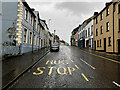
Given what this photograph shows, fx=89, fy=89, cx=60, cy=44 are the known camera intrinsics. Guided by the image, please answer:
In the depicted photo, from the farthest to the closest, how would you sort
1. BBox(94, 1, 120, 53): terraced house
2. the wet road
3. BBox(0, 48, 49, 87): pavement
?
1. BBox(94, 1, 120, 53): terraced house
2. BBox(0, 48, 49, 87): pavement
3. the wet road

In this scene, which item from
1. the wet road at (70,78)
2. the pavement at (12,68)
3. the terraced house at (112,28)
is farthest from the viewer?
the terraced house at (112,28)

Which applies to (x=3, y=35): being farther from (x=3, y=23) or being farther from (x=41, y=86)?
(x=41, y=86)

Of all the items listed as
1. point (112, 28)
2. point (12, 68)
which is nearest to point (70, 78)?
point (12, 68)

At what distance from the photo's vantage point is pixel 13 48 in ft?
37.7

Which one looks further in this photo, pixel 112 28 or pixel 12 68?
pixel 112 28

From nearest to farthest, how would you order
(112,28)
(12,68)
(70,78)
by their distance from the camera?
(70,78), (12,68), (112,28)

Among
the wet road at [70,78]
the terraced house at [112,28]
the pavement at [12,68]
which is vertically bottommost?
the wet road at [70,78]

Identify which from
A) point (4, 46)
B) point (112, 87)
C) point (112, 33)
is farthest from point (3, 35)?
point (112, 33)

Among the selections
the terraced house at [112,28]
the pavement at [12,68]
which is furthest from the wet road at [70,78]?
the terraced house at [112,28]

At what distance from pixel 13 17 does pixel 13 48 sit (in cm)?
465

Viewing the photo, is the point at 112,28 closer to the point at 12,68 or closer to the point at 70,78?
the point at 70,78

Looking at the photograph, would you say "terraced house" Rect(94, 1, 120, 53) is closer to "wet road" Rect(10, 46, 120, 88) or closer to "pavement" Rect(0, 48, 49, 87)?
"wet road" Rect(10, 46, 120, 88)

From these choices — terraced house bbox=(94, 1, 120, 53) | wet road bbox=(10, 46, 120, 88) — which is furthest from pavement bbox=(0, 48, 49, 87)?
terraced house bbox=(94, 1, 120, 53)

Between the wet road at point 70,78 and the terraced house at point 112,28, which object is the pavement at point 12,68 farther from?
the terraced house at point 112,28
